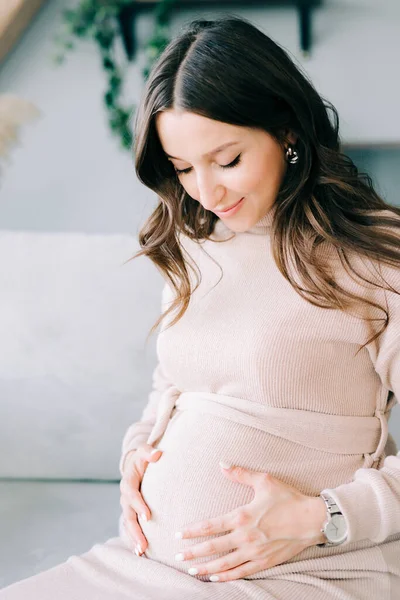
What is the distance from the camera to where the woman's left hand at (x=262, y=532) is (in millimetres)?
930

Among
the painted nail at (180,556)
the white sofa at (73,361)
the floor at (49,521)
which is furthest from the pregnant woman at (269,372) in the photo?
the white sofa at (73,361)

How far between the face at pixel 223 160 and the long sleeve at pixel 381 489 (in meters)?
0.23

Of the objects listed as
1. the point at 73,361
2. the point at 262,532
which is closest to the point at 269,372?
the point at 262,532

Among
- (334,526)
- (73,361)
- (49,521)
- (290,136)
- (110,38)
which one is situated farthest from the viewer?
(110,38)

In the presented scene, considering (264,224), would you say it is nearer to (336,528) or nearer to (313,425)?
(313,425)

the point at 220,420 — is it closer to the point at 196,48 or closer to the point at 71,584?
the point at 71,584

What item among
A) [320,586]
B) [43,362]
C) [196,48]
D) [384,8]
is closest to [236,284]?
[196,48]

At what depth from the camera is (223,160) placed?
3.24 feet

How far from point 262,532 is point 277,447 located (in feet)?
0.44

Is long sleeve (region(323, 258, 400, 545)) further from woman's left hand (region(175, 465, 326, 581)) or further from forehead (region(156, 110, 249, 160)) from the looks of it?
forehead (region(156, 110, 249, 160))

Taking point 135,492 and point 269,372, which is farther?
point 135,492

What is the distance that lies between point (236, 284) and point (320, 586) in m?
0.48

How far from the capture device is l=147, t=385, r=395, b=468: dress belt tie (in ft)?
3.31

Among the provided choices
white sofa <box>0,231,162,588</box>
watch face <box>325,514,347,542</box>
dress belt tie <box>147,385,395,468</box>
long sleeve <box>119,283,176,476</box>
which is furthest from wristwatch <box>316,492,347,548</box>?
white sofa <box>0,231,162,588</box>
